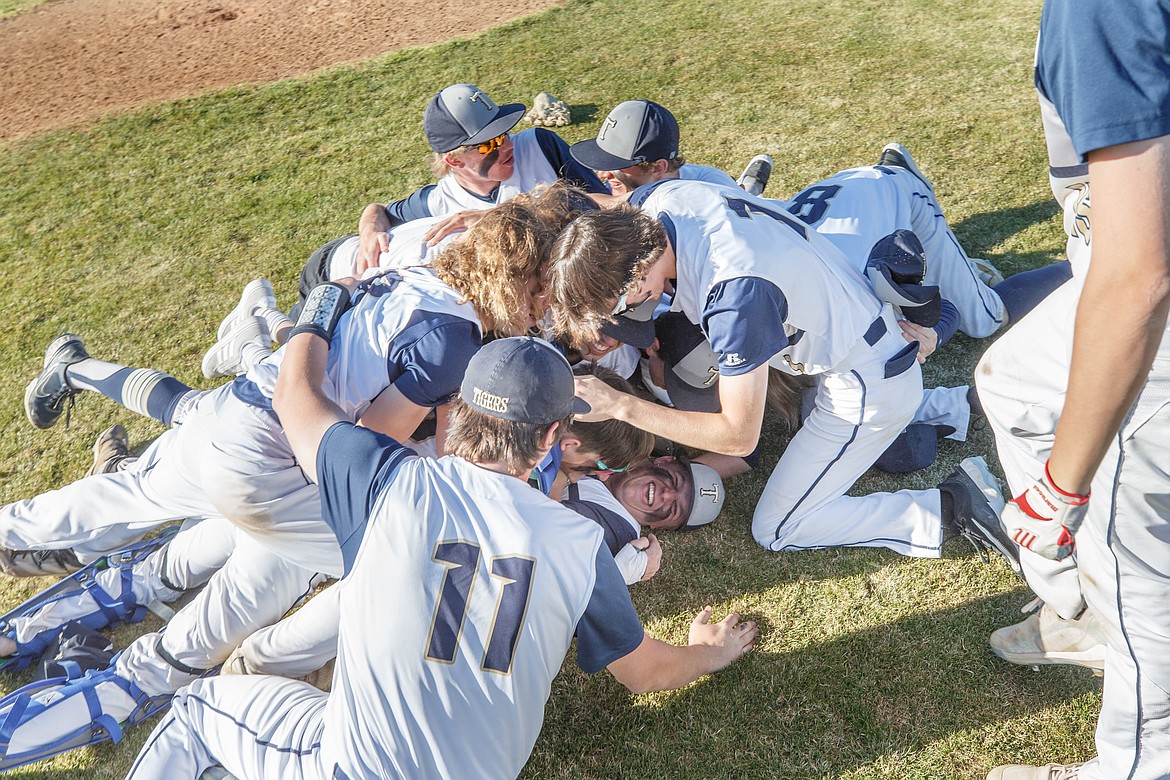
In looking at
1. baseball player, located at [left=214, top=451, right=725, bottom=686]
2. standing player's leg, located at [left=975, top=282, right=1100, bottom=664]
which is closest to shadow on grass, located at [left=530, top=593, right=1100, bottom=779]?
standing player's leg, located at [left=975, top=282, right=1100, bottom=664]

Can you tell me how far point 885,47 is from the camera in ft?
22.7

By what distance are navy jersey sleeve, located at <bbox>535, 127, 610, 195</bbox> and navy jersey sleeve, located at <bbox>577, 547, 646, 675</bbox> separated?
2.50 m

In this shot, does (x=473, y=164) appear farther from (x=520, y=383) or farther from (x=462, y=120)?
(x=520, y=383)

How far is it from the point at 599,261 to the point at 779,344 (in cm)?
69

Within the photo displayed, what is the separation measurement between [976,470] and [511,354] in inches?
89.1

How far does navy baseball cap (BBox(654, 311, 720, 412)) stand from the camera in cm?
346

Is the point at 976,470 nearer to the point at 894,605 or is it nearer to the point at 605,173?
the point at 894,605

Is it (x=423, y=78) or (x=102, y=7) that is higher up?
(x=102, y=7)

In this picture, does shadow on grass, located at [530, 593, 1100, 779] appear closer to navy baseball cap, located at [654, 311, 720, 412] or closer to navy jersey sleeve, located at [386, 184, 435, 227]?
navy baseball cap, located at [654, 311, 720, 412]

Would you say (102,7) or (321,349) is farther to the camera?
(102,7)

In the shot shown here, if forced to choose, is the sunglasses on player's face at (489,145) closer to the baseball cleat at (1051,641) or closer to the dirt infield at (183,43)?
the baseball cleat at (1051,641)

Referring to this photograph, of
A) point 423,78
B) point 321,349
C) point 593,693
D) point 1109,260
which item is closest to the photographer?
point 1109,260

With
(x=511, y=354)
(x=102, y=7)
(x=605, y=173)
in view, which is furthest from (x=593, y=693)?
(x=102, y=7)

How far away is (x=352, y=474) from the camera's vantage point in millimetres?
2250
